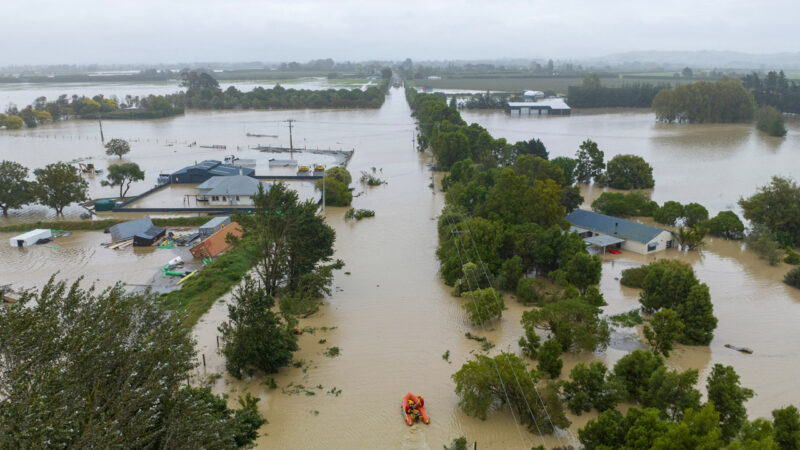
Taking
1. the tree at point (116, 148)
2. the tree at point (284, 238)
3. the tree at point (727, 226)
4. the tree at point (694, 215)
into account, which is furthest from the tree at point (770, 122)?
the tree at point (116, 148)

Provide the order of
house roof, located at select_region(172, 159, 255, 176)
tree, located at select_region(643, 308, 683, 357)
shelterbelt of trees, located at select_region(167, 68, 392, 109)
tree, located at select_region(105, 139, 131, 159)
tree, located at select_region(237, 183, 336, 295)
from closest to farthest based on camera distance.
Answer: tree, located at select_region(643, 308, 683, 357), tree, located at select_region(237, 183, 336, 295), house roof, located at select_region(172, 159, 255, 176), tree, located at select_region(105, 139, 131, 159), shelterbelt of trees, located at select_region(167, 68, 392, 109)

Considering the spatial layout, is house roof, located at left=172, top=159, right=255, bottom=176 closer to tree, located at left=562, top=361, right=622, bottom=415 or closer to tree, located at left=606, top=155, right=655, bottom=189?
tree, located at left=606, top=155, right=655, bottom=189

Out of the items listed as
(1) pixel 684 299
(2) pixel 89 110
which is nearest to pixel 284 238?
(1) pixel 684 299

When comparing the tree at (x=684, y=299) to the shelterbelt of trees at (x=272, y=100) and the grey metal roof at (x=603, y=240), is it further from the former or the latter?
the shelterbelt of trees at (x=272, y=100)

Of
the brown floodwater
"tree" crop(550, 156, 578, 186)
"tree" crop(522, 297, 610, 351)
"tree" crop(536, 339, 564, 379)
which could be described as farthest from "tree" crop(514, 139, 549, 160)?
"tree" crop(536, 339, 564, 379)

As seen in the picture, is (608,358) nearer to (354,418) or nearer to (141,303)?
(354,418)

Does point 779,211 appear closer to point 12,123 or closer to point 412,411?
point 412,411
